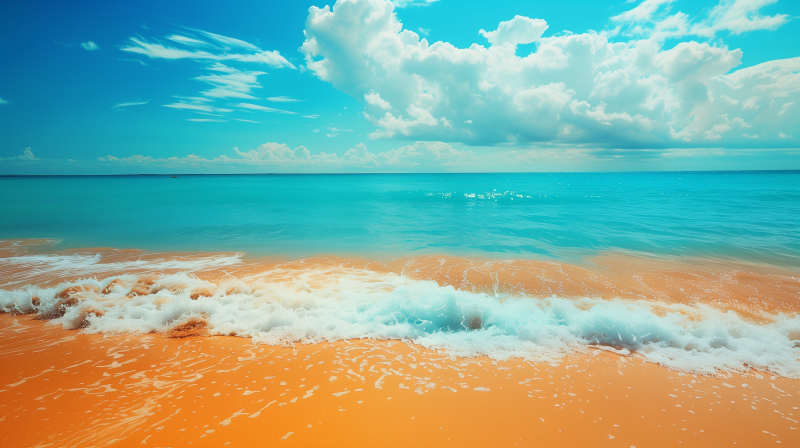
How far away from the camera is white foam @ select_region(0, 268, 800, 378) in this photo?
571 centimetres

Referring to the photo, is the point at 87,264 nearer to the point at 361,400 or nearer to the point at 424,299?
the point at 424,299

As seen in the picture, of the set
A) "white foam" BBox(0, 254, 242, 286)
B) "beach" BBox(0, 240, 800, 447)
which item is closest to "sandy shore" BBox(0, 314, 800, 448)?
"beach" BBox(0, 240, 800, 447)

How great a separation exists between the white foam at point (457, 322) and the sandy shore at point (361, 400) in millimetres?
411

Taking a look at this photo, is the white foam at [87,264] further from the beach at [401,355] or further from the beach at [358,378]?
the beach at [358,378]

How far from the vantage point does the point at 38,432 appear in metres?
3.84

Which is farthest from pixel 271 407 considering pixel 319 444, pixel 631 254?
pixel 631 254

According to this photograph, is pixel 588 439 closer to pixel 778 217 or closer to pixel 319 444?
pixel 319 444

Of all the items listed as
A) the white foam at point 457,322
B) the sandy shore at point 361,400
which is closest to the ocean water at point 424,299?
the white foam at point 457,322

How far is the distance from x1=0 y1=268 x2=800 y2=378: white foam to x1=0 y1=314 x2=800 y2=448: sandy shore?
1.35 feet

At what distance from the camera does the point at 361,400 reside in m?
4.44

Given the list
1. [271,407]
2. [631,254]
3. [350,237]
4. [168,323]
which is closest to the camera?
[271,407]

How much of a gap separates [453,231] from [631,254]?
915 centimetres

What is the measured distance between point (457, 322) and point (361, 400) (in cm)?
292

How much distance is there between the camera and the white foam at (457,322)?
18.7 feet
